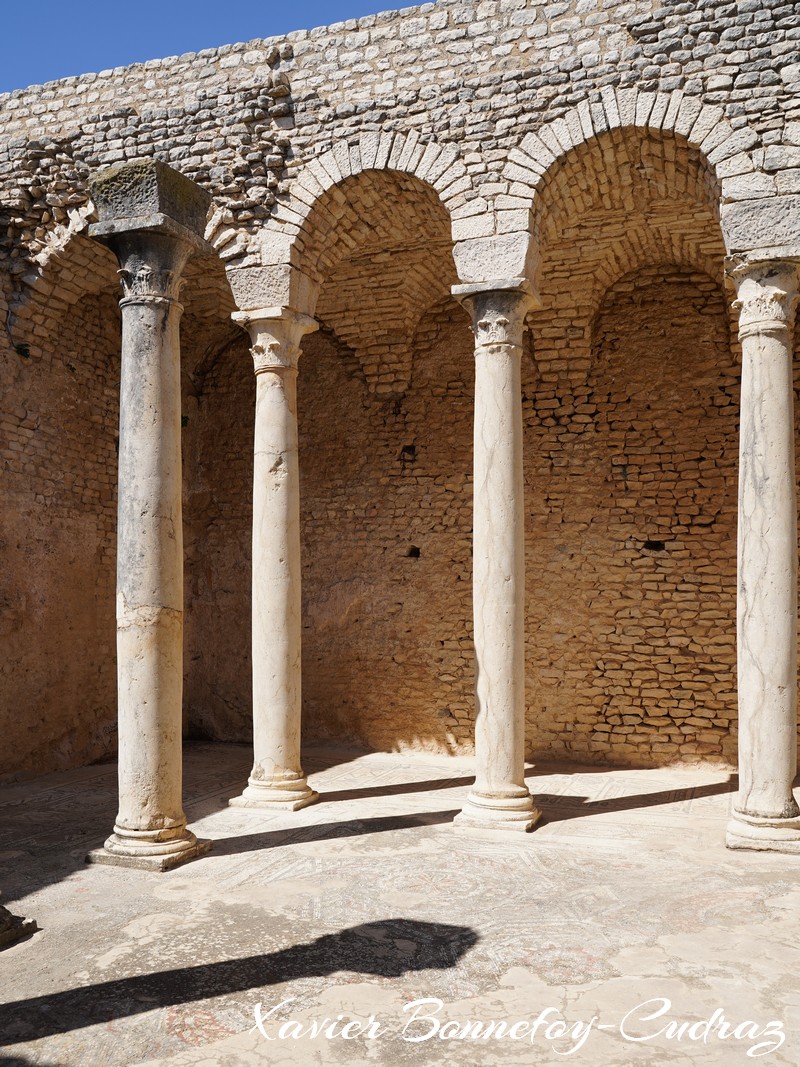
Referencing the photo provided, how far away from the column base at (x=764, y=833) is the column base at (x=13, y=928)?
4596 millimetres

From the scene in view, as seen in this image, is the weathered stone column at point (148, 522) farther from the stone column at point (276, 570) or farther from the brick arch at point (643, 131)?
the brick arch at point (643, 131)

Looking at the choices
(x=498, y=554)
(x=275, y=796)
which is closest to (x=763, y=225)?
(x=498, y=554)

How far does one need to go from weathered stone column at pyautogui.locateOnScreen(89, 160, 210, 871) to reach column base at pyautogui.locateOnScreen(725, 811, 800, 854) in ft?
12.3

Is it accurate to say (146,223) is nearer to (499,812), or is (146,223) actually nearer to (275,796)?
(275,796)

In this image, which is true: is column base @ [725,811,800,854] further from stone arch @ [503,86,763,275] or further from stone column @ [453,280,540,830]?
stone arch @ [503,86,763,275]

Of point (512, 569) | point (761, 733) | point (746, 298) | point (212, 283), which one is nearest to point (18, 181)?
point (212, 283)

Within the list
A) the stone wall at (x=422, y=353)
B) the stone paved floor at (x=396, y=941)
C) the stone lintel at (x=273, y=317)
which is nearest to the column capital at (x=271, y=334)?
the stone lintel at (x=273, y=317)

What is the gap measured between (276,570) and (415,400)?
410 cm

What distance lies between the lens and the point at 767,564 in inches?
266

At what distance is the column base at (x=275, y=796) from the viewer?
25.6 ft

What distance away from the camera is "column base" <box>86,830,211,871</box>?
598 cm

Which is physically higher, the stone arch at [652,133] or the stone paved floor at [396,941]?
the stone arch at [652,133]

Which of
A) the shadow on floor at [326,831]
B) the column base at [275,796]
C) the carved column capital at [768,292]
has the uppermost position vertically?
the carved column capital at [768,292]

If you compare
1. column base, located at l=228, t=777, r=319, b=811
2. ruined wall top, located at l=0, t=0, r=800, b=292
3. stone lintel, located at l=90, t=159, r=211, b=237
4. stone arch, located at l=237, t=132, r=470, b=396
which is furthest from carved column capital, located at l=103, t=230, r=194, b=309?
column base, located at l=228, t=777, r=319, b=811
